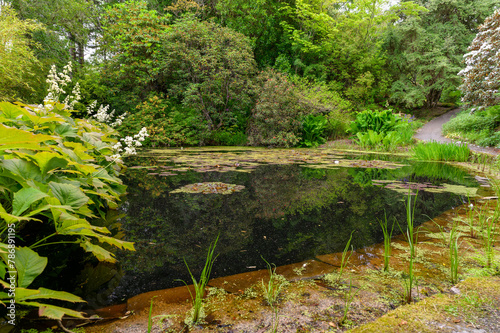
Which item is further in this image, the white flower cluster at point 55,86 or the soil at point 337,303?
the white flower cluster at point 55,86

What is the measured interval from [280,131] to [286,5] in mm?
7837

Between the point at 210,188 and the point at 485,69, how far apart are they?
960 centimetres

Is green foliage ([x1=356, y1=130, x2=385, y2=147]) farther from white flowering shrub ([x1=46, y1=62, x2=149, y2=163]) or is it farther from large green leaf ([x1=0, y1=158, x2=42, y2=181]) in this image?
large green leaf ([x1=0, y1=158, x2=42, y2=181])

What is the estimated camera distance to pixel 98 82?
9453mm

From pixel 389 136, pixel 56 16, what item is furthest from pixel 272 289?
pixel 56 16

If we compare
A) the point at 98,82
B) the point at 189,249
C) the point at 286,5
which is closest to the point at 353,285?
the point at 189,249

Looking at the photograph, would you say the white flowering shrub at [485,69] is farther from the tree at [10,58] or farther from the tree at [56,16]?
the tree at [56,16]

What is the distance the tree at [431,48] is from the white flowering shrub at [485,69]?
532cm

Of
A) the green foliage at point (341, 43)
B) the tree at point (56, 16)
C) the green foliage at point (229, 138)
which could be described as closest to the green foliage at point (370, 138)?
the green foliage at point (229, 138)

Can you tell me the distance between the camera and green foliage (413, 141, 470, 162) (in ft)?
16.2

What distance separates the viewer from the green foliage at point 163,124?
8.26m

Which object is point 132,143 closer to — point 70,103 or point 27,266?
point 27,266

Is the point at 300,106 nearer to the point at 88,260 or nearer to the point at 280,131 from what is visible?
the point at 280,131

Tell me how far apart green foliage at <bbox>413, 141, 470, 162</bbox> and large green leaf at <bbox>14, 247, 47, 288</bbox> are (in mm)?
6148
